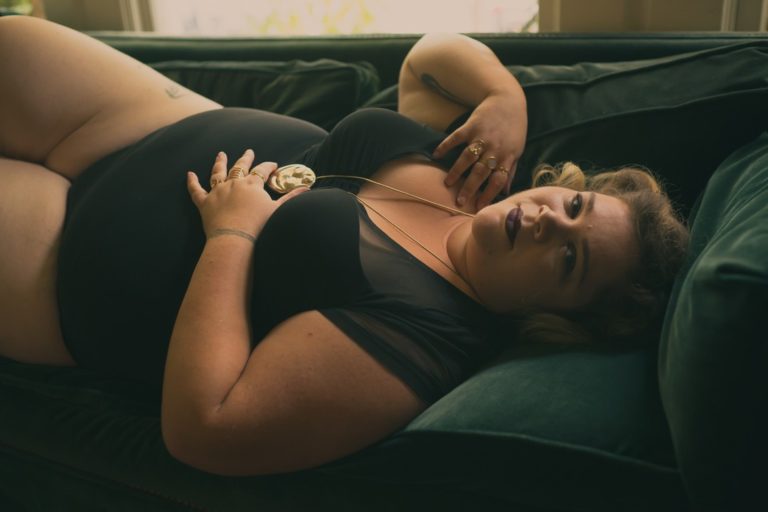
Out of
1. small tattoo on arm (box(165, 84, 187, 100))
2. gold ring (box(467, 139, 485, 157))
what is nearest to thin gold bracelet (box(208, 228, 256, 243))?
gold ring (box(467, 139, 485, 157))

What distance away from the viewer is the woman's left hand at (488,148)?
4.51 feet

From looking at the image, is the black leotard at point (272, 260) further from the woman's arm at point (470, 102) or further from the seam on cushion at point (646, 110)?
the seam on cushion at point (646, 110)

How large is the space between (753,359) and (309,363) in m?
0.55

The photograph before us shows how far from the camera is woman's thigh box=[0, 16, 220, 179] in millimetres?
1457

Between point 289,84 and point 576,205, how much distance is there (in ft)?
3.13

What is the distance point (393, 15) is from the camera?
2408mm

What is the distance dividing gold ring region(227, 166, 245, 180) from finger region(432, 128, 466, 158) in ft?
1.26

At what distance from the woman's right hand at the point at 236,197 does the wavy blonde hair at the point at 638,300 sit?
48cm

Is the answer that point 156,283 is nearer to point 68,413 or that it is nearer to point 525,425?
point 68,413

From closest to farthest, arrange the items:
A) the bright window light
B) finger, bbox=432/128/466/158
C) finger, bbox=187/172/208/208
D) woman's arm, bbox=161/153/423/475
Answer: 1. woman's arm, bbox=161/153/423/475
2. finger, bbox=187/172/208/208
3. finger, bbox=432/128/466/158
4. the bright window light

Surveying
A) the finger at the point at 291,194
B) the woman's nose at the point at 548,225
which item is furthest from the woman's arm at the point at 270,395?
the woman's nose at the point at 548,225

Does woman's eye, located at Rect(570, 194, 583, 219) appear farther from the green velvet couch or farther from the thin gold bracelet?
the thin gold bracelet

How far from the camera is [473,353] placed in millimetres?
1138

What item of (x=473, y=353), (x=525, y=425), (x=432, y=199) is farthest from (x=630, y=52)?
(x=525, y=425)
